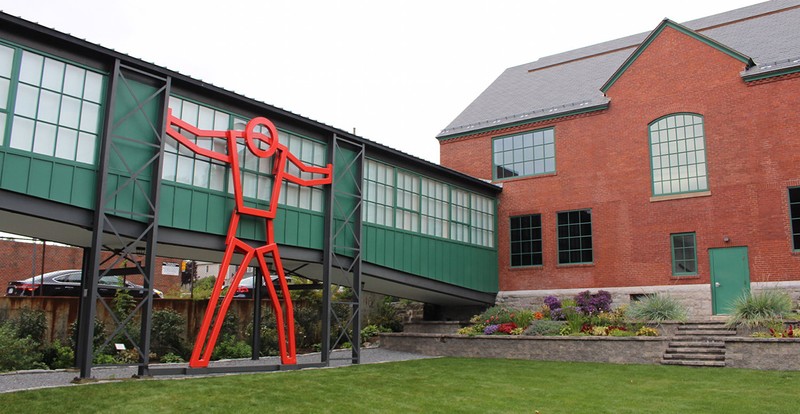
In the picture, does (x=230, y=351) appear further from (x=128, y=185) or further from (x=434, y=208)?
(x=434, y=208)

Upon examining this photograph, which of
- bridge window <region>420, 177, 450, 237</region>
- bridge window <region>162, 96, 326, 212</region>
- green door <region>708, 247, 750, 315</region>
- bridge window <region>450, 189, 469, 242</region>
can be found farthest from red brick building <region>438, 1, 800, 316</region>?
bridge window <region>162, 96, 326, 212</region>

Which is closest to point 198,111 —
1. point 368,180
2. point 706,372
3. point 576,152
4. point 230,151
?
point 230,151

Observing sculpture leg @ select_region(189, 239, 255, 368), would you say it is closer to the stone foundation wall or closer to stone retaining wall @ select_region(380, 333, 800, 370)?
stone retaining wall @ select_region(380, 333, 800, 370)

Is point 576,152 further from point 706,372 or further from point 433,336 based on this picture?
point 706,372

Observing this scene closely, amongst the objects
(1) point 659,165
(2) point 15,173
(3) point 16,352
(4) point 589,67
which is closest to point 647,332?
(1) point 659,165

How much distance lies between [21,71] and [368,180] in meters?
9.69

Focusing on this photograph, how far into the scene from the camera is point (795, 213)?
782 inches

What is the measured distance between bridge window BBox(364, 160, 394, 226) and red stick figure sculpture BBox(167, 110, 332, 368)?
3.09 metres

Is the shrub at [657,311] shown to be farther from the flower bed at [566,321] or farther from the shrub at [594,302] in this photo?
the shrub at [594,302]

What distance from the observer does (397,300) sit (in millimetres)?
28188

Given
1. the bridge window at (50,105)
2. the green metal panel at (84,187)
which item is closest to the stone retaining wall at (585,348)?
the green metal panel at (84,187)

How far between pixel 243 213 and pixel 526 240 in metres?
13.1

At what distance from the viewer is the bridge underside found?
11.9 metres

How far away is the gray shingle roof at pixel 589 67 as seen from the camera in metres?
22.0
